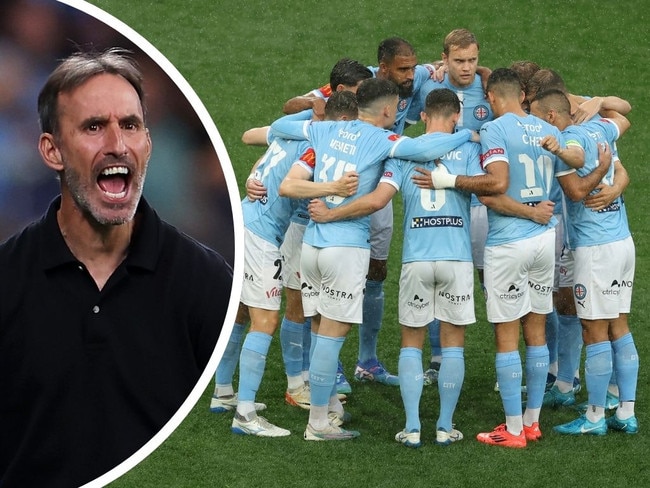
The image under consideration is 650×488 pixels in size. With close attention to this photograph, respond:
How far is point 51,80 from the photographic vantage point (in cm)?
119

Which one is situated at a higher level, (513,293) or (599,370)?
(513,293)

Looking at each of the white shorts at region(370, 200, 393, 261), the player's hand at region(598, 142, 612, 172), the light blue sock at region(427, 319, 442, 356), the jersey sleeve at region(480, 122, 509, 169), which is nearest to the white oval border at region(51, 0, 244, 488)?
the jersey sleeve at region(480, 122, 509, 169)

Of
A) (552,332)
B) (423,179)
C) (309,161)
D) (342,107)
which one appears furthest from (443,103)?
(552,332)

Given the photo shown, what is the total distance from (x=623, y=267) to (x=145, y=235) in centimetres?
529

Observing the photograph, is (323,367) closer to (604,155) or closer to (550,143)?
(550,143)

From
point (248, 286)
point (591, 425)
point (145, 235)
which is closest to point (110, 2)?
point (248, 286)

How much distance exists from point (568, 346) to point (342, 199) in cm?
189

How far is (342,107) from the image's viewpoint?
6.12 metres

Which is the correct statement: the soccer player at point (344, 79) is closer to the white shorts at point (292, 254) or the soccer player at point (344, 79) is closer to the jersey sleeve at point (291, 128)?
the jersey sleeve at point (291, 128)

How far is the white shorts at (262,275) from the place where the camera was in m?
6.20

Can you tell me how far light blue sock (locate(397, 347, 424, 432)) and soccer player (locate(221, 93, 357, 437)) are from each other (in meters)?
0.71

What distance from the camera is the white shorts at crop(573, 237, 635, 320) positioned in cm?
618

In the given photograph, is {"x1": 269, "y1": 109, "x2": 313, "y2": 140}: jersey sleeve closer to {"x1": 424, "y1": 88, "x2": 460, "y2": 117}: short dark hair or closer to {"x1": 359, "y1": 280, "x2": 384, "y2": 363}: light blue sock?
{"x1": 424, "y1": 88, "x2": 460, "y2": 117}: short dark hair

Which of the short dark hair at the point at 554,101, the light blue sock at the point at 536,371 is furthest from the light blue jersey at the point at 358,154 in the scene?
the light blue sock at the point at 536,371
